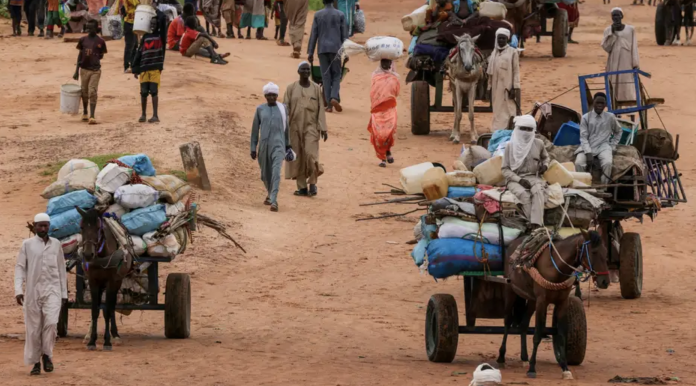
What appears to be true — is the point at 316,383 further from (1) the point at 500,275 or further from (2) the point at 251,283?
(2) the point at 251,283

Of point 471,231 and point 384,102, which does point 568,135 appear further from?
point 384,102

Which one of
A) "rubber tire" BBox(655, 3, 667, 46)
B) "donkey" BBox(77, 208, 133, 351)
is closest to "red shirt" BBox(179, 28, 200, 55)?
"rubber tire" BBox(655, 3, 667, 46)

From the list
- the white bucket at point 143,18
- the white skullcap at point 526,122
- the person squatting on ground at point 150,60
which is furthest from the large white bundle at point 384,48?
the white skullcap at point 526,122

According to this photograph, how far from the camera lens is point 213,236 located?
18.1 m

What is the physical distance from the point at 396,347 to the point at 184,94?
43.5 ft

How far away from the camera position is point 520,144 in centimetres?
1264

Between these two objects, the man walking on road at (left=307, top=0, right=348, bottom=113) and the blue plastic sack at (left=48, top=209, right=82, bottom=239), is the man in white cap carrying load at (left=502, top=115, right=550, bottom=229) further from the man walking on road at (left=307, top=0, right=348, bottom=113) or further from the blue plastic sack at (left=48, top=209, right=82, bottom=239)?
the man walking on road at (left=307, top=0, right=348, bottom=113)

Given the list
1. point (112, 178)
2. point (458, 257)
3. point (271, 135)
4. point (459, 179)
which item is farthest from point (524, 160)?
point (271, 135)

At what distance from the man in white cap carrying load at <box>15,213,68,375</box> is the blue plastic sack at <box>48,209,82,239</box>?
34.6 inches

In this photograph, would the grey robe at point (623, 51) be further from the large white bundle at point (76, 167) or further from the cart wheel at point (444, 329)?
the large white bundle at point (76, 167)

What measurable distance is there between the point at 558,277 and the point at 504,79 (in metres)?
11.3

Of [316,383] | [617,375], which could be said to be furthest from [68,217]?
[617,375]

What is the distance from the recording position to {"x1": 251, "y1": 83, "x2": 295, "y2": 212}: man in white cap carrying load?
18.7 m

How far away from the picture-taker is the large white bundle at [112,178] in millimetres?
12758
